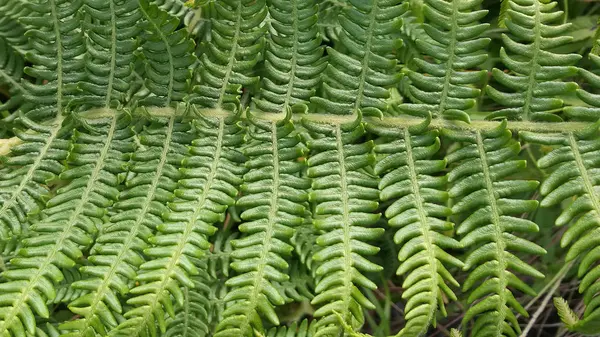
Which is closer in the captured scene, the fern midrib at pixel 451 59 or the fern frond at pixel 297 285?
the fern midrib at pixel 451 59

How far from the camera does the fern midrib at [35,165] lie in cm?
129

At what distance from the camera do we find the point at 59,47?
1.37m

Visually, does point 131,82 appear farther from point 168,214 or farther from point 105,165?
point 168,214

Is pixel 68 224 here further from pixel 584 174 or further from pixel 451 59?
pixel 584 174

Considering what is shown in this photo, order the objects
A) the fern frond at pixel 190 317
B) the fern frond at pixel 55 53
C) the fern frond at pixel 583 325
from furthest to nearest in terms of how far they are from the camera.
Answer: the fern frond at pixel 190 317 < the fern frond at pixel 55 53 < the fern frond at pixel 583 325

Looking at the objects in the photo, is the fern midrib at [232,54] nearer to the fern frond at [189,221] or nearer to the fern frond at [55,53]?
the fern frond at [189,221]

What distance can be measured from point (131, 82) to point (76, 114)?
158mm

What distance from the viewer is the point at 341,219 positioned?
47.2 inches

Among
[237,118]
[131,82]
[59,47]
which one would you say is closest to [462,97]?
[237,118]

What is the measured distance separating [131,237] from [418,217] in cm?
61

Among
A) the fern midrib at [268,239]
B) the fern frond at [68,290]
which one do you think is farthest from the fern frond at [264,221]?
the fern frond at [68,290]

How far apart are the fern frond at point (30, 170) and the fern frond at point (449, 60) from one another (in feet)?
2.67

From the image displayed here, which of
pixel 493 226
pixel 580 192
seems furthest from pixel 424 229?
pixel 580 192

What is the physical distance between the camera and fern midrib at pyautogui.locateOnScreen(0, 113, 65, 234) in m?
1.29
